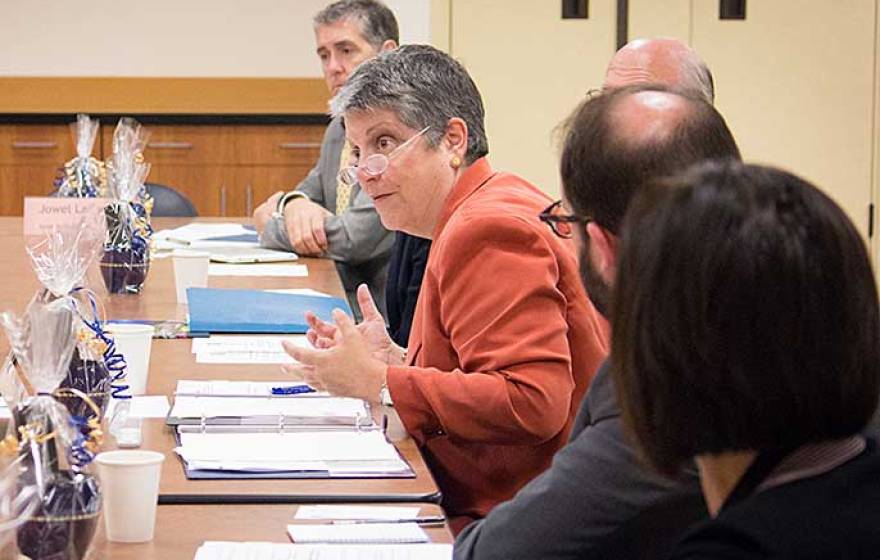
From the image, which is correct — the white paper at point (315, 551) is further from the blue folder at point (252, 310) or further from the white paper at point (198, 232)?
the white paper at point (198, 232)

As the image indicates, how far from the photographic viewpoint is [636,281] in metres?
1.10

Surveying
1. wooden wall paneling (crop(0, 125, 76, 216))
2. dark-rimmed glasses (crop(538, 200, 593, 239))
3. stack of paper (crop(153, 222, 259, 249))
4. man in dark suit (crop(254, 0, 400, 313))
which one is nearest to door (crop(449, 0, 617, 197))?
man in dark suit (crop(254, 0, 400, 313))

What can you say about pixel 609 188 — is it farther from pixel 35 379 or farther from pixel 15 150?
pixel 15 150

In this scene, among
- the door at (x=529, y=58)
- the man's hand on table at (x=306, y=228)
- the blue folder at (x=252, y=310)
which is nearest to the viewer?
the blue folder at (x=252, y=310)

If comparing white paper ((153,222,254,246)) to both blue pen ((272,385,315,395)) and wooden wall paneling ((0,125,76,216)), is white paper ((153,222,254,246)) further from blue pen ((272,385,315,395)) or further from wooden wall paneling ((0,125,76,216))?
wooden wall paneling ((0,125,76,216))

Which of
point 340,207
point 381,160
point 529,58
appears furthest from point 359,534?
point 529,58

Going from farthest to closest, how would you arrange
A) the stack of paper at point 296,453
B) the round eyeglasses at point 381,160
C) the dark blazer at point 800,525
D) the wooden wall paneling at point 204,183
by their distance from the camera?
1. the wooden wall paneling at point 204,183
2. the round eyeglasses at point 381,160
3. the stack of paper at point 296,453
4. the dark blazer at point 800,525

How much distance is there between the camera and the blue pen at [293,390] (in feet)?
7.64

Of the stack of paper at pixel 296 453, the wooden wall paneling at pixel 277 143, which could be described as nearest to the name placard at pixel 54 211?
the stack of paper at pixel 296 453

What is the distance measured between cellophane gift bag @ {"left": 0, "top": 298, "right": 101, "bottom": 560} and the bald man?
1.31 feet

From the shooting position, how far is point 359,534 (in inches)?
64.1

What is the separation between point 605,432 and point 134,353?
1085 mm

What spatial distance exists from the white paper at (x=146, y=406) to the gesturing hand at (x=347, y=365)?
0.73 ft

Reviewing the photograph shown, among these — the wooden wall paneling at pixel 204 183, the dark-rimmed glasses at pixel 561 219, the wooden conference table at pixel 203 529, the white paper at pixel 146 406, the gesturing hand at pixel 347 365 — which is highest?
the dark-rimmed glasses at pixel 561 219
